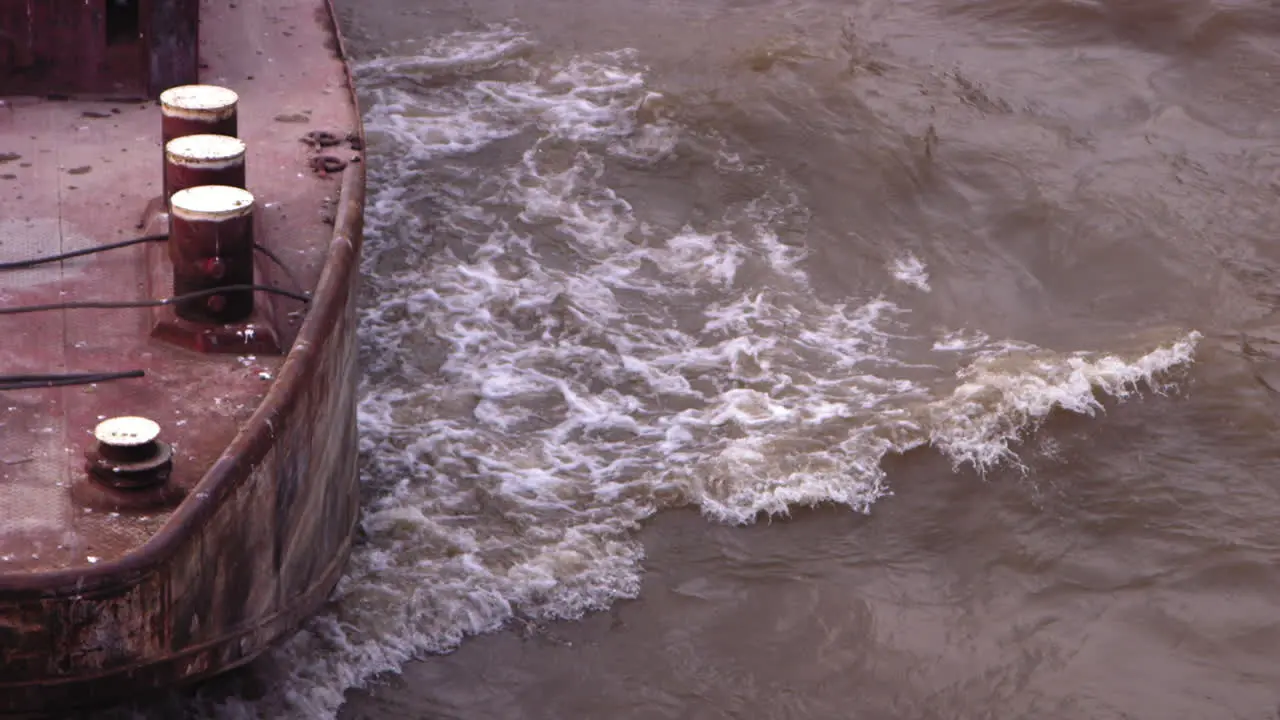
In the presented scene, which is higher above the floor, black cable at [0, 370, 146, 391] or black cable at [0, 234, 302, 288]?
black cable at [0, 234, 302, 288]

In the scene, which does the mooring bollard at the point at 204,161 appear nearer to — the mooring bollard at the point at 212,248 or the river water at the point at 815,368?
the mooring bollard at the point at 212,248

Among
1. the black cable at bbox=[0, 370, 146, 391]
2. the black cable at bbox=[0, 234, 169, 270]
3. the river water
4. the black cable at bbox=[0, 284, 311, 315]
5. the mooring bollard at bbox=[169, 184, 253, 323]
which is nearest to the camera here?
the black cable at bbox=[0, 370, 146, 391]

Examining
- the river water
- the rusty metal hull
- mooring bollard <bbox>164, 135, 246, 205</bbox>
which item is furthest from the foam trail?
mooring bollard <bbox>164, 135, 246, 205</bbox>

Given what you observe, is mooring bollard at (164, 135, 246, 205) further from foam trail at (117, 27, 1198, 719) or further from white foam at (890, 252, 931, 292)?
white foam at (890, 252, 931, 292)

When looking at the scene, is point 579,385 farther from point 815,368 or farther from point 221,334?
point 221,334

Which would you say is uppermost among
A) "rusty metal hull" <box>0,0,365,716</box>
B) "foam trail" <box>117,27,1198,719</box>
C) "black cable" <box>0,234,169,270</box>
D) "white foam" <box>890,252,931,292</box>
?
"black cable" <box>0,234,169,270</box>

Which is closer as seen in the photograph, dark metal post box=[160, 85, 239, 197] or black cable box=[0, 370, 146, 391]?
black cable box=[0, 370, 146, 391]
